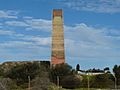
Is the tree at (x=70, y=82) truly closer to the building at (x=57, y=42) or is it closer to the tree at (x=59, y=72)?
the tree at (x=59, y=72)

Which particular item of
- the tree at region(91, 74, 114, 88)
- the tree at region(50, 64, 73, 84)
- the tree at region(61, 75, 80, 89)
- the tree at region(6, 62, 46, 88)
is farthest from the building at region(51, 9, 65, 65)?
the tree at region(91, 74, 114, 88)

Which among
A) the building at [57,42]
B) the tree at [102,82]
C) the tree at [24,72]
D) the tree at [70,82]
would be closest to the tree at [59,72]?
the building at [57,42]

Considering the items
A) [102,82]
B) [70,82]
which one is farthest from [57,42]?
[102,82]

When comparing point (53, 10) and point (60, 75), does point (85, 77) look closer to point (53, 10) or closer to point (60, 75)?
point (60, 75)

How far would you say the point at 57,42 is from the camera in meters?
104

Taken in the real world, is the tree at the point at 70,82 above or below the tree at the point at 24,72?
below

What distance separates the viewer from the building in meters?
103

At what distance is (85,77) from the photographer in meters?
106

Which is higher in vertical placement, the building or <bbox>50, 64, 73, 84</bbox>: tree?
the building

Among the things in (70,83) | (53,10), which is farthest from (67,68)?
(53,10)

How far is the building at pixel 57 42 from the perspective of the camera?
103 m

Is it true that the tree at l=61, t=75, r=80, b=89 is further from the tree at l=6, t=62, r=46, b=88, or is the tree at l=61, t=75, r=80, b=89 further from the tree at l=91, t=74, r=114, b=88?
the tree at l=6, t=62, r=46, b=88

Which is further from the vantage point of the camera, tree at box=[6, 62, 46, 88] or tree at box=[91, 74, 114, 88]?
tree at box=[6, 62, 46, 88]

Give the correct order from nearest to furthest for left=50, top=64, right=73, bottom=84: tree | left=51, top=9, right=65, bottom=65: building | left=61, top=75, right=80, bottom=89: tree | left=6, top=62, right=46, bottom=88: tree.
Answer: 1. left=61, top=75, right=80, bottom=89: tree
2. left=6, top=62, right=46, bottom=88: tree
3. left=50, top=64, right=73, bottom=84: tree
4. left=51, top=9, right=65, bottom=65: building
